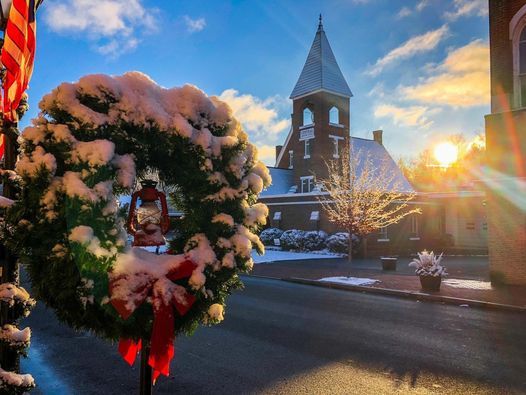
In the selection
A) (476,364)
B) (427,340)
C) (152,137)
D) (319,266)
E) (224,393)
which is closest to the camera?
(152,137)

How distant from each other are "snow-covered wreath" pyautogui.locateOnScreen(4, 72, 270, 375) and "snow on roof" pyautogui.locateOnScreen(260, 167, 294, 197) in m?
31.6

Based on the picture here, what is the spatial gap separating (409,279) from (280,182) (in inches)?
808

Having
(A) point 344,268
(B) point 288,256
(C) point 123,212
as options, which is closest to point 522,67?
(A) point 344,268

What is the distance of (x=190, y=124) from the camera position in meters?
2.72

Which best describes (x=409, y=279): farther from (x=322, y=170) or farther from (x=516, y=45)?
(x=322, y=170)

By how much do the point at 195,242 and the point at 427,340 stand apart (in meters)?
6.39

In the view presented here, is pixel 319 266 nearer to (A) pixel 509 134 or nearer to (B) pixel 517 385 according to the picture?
(A) pixel 509 134

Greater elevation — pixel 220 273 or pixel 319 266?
pixel 220 273

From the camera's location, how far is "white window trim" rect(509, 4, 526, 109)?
534 inches

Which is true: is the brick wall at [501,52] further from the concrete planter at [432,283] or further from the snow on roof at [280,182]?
the snow on roof at [280,182]

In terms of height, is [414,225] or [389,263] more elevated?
[414,225]

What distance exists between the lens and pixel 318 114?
109 feet

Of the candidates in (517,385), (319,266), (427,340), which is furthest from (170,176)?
(319,266)

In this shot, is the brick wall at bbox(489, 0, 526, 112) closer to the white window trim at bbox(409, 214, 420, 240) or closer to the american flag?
the american flag
